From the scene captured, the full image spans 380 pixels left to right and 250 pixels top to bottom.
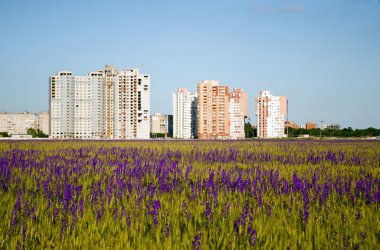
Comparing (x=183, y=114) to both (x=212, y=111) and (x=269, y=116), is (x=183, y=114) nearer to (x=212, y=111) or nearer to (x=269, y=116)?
(x=212, y=111)

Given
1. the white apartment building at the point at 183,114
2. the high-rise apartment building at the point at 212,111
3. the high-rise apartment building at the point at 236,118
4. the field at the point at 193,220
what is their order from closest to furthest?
the field at the point at 193,220
the high-rise apartment building at the point at 212,111
the high-rise apartment building at the point at 236,118
the white apartment building at the point at 183,114

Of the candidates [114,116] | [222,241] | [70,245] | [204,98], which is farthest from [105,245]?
[204,98]

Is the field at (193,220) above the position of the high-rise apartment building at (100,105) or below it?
below

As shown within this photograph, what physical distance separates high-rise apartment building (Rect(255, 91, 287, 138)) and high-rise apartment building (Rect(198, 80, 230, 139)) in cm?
2108

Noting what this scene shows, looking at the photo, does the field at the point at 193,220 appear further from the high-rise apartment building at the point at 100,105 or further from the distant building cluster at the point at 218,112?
the distant building cluster at the point at 218,112

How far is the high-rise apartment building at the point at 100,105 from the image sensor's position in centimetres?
10406

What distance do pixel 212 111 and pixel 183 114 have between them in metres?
23.6

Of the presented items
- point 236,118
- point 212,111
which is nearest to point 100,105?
point 212,111

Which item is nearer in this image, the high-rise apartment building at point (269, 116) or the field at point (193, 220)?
the field at point (193, 220)

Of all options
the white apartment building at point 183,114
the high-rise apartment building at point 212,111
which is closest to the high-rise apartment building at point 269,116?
the high-rise apartment building at point 212,111

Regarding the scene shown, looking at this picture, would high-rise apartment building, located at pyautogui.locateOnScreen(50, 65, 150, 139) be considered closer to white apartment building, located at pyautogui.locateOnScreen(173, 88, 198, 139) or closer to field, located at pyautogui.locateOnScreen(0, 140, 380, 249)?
white apartment building, located at pyautogui.locateOnScreen(173, 88, 198, 139)

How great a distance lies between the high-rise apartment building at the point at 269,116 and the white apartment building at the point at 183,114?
23.1 meters

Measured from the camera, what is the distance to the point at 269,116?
136625 millimetres

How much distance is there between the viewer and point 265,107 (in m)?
138
